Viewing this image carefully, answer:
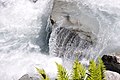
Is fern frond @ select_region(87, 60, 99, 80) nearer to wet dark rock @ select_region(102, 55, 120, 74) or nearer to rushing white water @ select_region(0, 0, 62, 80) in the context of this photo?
wet dark rock @ select_region(102, 55, 120, 74)

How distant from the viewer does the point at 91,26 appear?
29.0 ft

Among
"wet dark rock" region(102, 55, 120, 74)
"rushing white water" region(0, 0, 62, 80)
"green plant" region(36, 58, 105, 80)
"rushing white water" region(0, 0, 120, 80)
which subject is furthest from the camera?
"rushing white water" region(0, 0, 120, 80)

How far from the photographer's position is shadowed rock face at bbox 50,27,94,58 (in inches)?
323

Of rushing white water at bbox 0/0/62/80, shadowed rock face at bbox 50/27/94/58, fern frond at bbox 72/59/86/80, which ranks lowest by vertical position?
rushing white water at bbox 0/0/62/80

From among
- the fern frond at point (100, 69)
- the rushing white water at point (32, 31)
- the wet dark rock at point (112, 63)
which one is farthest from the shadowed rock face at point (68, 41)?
the fern frond at point (100, 69)

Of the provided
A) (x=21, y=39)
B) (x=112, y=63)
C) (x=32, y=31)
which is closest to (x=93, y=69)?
(x=112, y=63)

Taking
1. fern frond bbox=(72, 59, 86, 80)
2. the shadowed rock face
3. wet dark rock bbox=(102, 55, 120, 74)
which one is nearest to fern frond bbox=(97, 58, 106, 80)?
fern frond bbox=(72, 59, 86, 80)

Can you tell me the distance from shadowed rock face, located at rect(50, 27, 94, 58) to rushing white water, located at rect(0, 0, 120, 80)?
0.84ft

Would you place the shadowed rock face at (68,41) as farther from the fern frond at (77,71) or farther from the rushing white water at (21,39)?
the fern frond at (77,71)

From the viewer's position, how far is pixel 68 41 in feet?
27.7

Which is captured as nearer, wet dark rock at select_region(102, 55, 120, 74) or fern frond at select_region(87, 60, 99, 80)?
fern frond at select_region(87, 60, 99, 80)

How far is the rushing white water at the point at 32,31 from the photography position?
8.12m

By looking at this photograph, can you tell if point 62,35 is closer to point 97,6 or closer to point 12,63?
point 12,63

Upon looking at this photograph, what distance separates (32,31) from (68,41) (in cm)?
182
